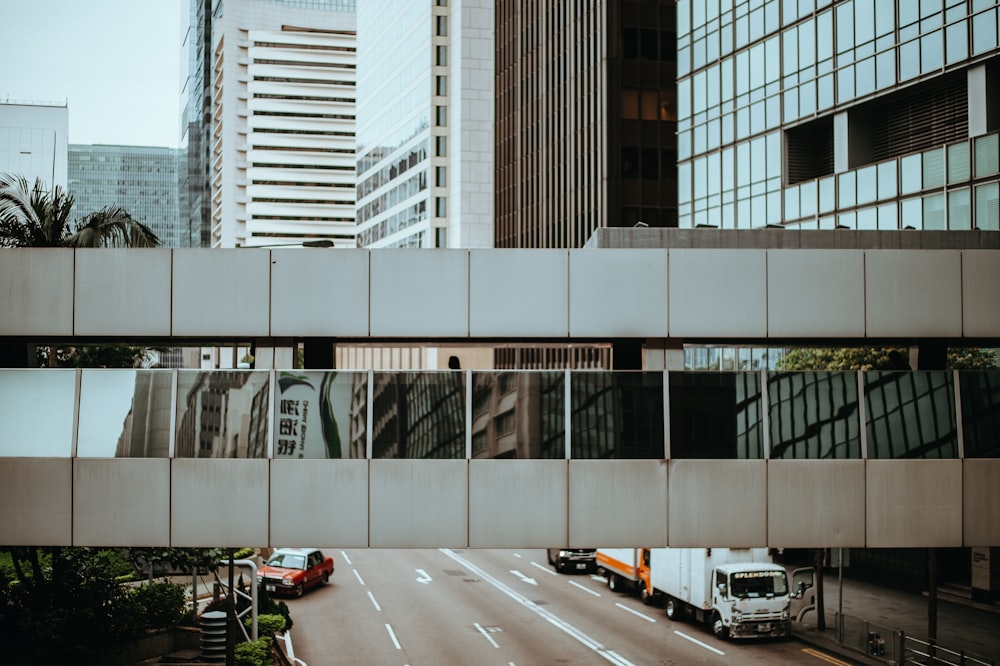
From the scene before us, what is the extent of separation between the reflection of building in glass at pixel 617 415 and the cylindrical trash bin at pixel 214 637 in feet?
45.4

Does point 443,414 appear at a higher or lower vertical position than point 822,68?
lower

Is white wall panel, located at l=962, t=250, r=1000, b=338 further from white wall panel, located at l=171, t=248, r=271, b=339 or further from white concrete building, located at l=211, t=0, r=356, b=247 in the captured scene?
white concrete building, located at l=211, t=0, r=356, b=247

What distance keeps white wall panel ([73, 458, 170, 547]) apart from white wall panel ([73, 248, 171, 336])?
1.94 metres

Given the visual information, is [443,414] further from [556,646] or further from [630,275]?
[556,646]

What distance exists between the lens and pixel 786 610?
31391mm

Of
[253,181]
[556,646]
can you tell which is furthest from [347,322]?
[253,181]

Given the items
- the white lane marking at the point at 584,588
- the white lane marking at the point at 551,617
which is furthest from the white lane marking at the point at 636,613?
the white lane marking at the point at 551,617

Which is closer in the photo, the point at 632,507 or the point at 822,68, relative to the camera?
the point at 632,507

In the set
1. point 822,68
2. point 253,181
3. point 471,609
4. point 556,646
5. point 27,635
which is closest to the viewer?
point 27,635

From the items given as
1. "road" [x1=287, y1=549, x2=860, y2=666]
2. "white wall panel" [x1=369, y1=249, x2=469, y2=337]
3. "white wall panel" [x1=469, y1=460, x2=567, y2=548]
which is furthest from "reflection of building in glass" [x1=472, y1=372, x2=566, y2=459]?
"road" [x1=287, y1=549, x2=860, y2=666]

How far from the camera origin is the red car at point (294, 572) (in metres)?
38.3

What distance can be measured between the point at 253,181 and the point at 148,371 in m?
165

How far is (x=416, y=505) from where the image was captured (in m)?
15.2

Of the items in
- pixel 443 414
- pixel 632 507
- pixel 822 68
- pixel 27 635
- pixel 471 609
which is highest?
pixel 822 68
